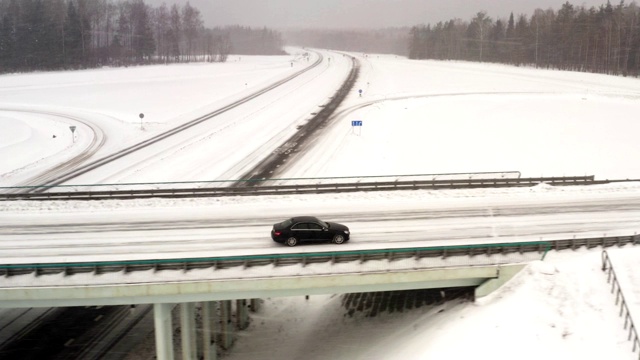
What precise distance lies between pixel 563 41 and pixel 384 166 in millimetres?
100722

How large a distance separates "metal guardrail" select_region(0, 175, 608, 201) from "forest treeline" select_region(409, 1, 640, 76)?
86937 millimetres

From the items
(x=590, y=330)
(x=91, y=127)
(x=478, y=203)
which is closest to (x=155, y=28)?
(x=91, y=127)

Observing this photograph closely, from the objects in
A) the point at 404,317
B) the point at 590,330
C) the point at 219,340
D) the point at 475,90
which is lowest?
the point at 219,340

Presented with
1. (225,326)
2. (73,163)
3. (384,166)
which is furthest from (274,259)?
(73,163)

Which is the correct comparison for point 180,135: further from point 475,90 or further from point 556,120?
point 475,90

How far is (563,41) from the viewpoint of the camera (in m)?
126

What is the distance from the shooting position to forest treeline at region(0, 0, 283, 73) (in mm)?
125750

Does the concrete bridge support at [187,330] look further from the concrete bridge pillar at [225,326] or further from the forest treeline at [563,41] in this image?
the forest treeline at [563,41]

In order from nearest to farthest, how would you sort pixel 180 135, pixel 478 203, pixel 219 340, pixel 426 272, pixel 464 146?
pixel 426 272 < pixel 219 340 < pixel 478 203 < pixel 464 146 < pixel 180 135

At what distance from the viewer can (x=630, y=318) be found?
1875 centimetres

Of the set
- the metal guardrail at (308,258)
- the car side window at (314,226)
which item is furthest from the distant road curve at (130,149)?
the car side window at (314,226)

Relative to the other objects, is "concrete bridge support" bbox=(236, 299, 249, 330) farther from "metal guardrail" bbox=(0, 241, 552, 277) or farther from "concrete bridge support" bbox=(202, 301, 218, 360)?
"metal guardrail" bbox=(0, 241, 552, 277)

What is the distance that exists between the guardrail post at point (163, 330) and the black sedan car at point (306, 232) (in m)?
5.68

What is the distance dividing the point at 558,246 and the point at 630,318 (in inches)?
193
